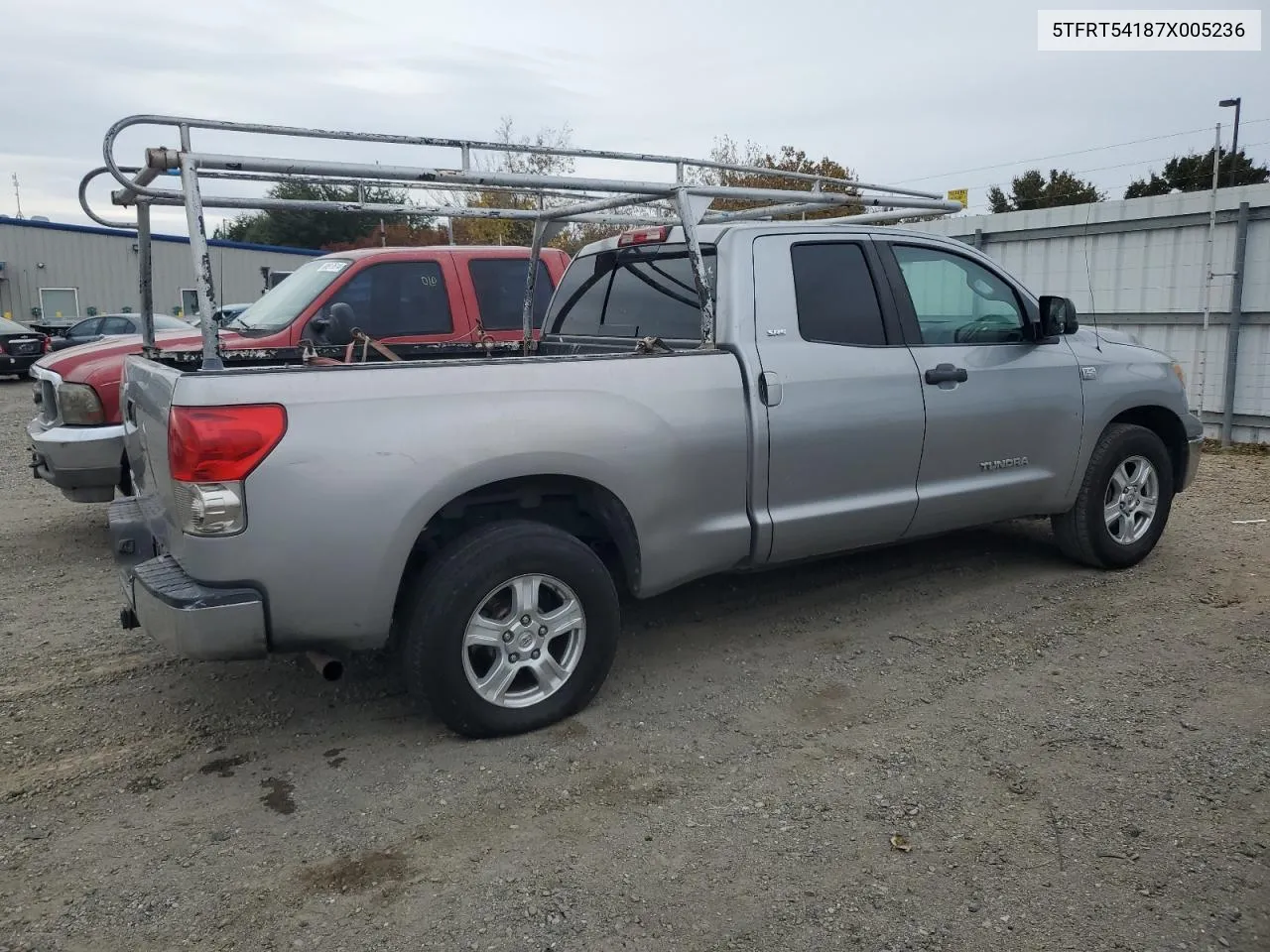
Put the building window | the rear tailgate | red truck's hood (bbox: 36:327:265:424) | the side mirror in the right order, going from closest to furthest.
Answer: the rear tailgate < the side mirror < red truck's hood (bbox: 36:327:265:424) < the building window

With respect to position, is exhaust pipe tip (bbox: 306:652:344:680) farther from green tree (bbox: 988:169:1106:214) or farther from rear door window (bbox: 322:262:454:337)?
green tree (bbox: 988:169:1106:214)

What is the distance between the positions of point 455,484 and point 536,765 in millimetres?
1030

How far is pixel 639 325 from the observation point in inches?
193

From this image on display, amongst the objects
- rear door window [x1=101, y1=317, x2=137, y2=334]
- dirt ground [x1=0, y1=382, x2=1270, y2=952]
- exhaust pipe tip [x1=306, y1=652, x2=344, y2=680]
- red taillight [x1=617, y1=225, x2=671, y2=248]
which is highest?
red taillight [x1=617, y1=225, x2=671, y2=248]

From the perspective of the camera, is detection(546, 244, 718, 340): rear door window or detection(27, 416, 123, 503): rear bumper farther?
detection(27, 416, 123, 503): rear bumper

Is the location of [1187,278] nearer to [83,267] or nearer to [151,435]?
[151,435]

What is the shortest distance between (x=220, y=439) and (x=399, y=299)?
13.8 feet

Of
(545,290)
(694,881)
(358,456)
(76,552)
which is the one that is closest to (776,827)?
(694,881)

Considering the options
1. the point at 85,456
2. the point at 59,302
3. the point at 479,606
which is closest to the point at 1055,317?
the point at 479,606

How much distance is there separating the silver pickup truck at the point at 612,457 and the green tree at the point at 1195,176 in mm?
24618

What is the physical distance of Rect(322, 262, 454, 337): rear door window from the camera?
7004 mm

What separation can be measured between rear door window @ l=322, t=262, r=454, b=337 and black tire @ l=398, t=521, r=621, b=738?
3786 mm

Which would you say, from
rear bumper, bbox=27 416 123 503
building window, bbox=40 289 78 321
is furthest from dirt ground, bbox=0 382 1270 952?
building window, bbox=40 289 78 321

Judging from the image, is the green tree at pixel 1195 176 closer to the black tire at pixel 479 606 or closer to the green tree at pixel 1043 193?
the green tree at pixel 1043 193
